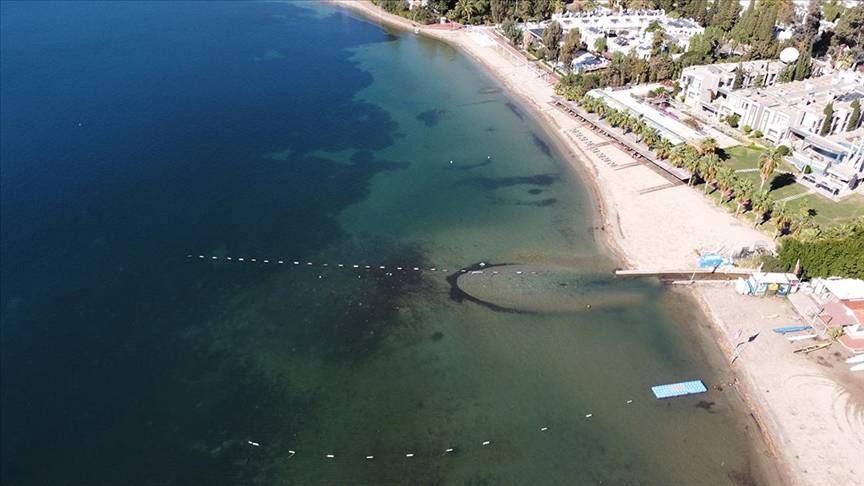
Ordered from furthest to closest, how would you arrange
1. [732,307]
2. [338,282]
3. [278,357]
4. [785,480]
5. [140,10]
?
[140,10]
[338,282]
[732,307]
[278,357]
[785,480]

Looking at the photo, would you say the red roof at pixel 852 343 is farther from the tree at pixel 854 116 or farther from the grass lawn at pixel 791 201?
the tree at pixel 854 116

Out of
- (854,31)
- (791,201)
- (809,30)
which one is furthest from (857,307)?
(854,31)

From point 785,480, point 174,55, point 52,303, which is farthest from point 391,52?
point 785,480

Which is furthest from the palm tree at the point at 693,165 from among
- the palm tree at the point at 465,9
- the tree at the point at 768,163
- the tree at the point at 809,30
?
the palm tree at the point at 465,9

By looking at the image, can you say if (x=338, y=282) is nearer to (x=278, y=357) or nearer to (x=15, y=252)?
(x=278, y=357)

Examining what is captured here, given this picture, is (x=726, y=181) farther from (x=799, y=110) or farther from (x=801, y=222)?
(x=799, y=110)
